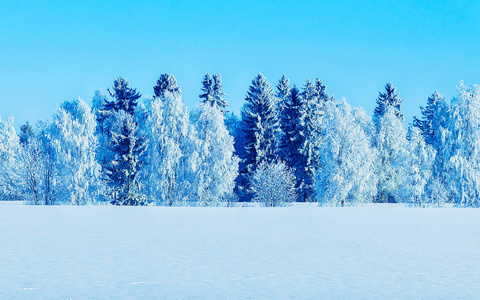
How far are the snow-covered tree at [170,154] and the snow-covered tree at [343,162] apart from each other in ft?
38.4

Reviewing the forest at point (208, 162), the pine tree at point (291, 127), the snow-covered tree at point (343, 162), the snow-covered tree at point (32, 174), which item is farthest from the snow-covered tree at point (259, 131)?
the snow-covered tree at point (32, 174)

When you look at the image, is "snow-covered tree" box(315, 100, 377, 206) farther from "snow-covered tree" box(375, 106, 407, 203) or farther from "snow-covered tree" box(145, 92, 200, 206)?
"snow-covered tree" box(145, 92, 200, 206)

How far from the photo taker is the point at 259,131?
188 feet

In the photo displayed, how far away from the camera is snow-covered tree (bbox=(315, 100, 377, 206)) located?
4519 cm

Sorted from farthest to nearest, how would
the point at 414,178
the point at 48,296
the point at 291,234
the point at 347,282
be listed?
the point at 414,178 → the point at 291,234 → the point at 347,282 → the point at 48,296

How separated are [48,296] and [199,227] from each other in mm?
14021

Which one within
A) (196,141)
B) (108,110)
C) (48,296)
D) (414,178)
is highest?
(108,110)

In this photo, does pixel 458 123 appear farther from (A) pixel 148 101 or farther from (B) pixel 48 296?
(B) pixel 48 296

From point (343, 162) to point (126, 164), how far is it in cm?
2041

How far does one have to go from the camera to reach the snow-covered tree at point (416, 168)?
4725cm

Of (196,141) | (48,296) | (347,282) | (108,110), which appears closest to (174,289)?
(48,296)

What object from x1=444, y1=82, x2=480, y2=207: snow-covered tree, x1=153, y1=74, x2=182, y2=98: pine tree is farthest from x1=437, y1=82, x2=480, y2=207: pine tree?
x1=153, y1=74, x2=182, y2=98: pine tree

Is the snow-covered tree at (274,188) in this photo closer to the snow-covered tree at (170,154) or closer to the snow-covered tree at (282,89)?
the snow-covered tree at (170,154)

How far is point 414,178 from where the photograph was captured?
47.7m
